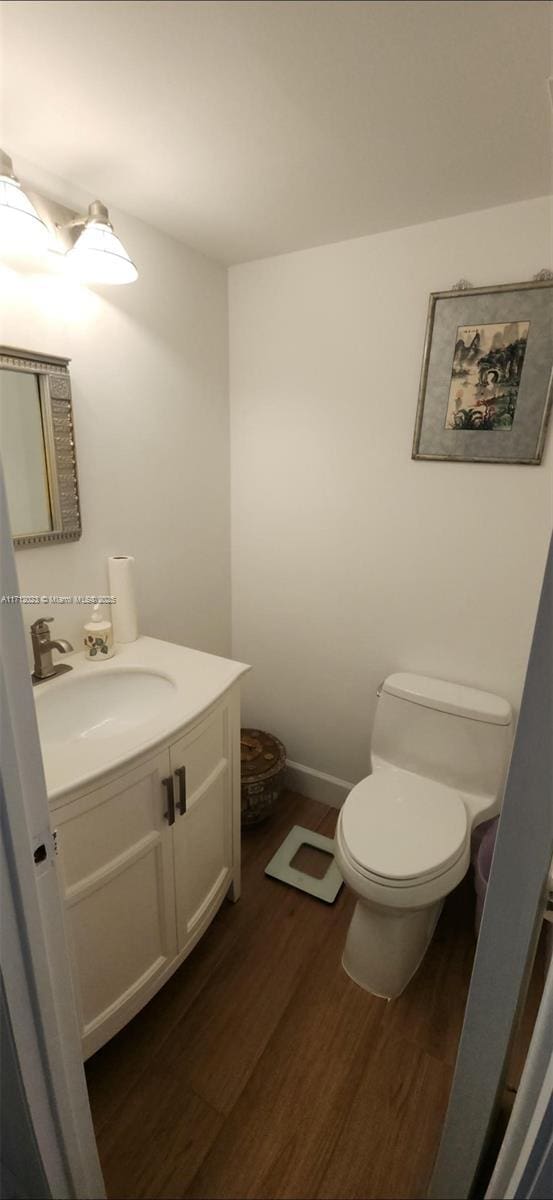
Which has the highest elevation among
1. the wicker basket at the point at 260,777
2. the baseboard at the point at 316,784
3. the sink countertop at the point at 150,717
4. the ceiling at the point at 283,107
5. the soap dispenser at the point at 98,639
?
the ceiling at the point at 283,107

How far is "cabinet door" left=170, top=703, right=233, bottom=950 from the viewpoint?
1194mm

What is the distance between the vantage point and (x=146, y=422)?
1.55 meters

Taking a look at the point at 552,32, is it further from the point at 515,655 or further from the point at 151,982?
the point at 151,982

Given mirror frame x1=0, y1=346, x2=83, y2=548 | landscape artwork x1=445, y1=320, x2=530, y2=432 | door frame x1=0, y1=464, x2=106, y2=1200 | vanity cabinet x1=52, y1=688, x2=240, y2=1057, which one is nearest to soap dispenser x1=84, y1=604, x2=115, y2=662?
mirror frame x1=0, y1=346, x2=83, y2=548

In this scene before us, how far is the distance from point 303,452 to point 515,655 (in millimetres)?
1021

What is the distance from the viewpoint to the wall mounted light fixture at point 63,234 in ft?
3.22

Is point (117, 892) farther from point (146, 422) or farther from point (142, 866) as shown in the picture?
point (146, 422)

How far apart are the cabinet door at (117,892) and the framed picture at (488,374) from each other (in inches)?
49.2

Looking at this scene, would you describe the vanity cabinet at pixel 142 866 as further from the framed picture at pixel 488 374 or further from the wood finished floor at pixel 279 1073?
the framed picture at pixel 488 374

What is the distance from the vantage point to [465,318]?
1.40 metres

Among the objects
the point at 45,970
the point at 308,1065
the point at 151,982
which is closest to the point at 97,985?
the point at 151,982

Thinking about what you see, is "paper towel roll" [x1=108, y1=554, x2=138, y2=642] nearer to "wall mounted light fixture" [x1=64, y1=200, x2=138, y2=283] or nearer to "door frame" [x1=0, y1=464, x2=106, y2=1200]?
"wall mounted light fixture" [x1=64, y1=200, x2=138, y2=283]

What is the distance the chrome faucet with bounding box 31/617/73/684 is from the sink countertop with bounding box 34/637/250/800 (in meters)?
0.03

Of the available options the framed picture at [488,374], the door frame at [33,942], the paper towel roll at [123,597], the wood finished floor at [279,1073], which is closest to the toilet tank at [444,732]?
the wood finished floor at [279,1073]
